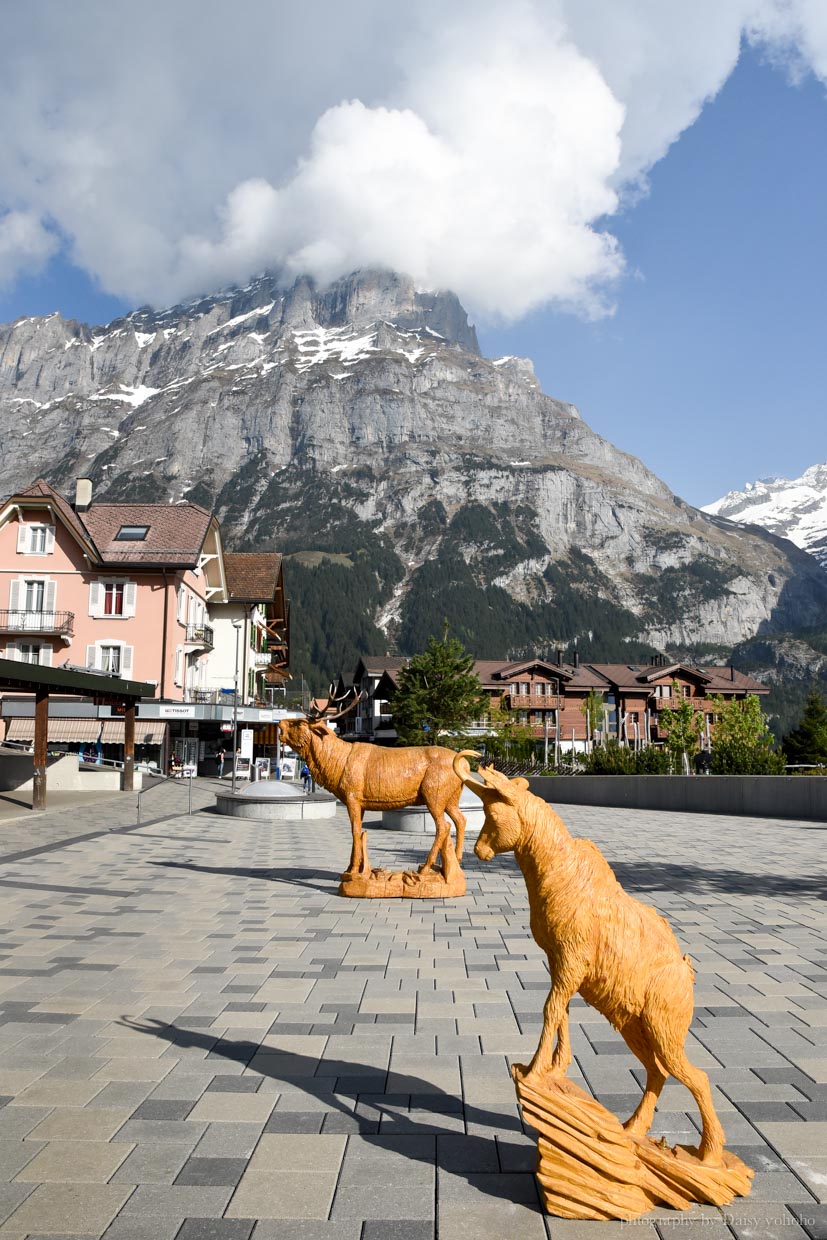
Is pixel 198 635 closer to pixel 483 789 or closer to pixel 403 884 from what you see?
pixel 403 884

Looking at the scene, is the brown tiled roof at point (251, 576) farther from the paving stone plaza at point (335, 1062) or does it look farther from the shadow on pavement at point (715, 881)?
the paving stone plaza at point (335, 1062)

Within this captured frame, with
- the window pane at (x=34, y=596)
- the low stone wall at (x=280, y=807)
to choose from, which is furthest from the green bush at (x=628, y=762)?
the window pane at (x=34, y=596)

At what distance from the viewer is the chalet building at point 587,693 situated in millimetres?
79312

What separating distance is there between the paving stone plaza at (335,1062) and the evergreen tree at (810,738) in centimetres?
4845

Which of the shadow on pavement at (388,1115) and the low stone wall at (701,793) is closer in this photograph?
the shadow on pavement at (388,1115)

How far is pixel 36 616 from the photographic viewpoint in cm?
3931

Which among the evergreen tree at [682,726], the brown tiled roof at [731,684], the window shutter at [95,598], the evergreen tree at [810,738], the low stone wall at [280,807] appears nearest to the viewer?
the low stone wall at [280,807]

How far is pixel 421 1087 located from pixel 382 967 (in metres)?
2.56

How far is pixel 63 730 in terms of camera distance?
38688 mm

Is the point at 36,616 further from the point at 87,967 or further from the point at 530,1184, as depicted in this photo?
the point at 530,1184

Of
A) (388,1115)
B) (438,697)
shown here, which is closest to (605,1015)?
(388,1115)

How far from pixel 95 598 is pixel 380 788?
108 ft

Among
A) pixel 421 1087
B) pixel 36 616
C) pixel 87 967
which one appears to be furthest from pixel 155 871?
pixel 36 616

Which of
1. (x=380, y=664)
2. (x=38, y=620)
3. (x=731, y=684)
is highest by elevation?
(x=380, y=664)
